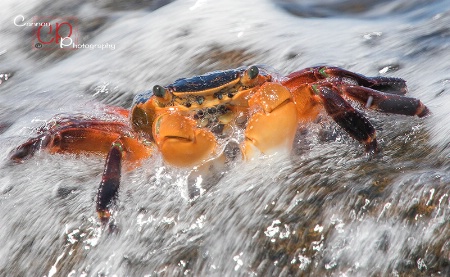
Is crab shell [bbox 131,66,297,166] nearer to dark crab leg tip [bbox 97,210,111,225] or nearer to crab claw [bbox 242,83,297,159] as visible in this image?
crab claw [bbox 242,83,297,159]

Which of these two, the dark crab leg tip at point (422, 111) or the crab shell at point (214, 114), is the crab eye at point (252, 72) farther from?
the dark crab leg tip at point (422, 111)

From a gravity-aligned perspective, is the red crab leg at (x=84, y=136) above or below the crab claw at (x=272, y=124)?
below

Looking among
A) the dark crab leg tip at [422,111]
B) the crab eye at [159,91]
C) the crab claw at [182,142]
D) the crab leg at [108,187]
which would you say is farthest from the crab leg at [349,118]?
the crab leg at [108,187]

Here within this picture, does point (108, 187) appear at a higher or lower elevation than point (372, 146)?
lower

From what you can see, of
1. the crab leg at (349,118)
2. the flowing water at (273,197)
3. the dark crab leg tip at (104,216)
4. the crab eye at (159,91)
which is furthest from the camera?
the crab eye at (159,91)

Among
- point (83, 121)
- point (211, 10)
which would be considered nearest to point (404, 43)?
point (211, 10)

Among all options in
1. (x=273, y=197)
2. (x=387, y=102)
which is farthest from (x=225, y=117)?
(x=387, y=102)

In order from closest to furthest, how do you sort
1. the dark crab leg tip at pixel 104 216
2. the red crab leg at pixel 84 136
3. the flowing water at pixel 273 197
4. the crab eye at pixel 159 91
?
the flowing water at pixel 273 197 < the dark crab leg tip at pixel 104 216 < the crab eye at pixel 159 91 < the red crab leg at pixel 84 136

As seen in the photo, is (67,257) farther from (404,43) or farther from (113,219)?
(404,43)

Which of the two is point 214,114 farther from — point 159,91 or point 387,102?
point 387,102
